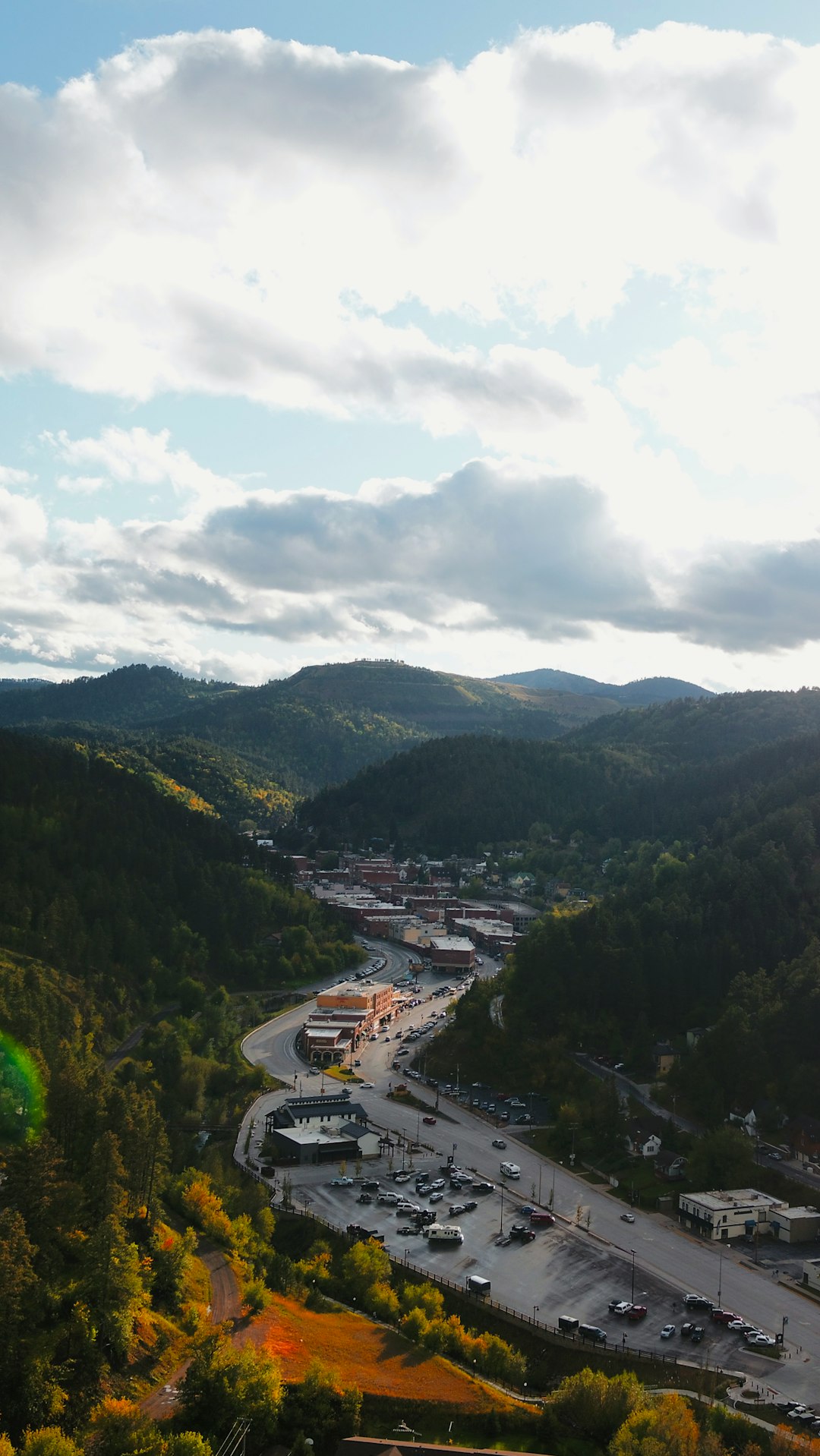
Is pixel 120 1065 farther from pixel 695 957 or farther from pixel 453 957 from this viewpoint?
pixel 453 957

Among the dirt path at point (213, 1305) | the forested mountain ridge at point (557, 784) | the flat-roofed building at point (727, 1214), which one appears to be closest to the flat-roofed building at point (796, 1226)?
the flat-roofed building at point (727, 1214)

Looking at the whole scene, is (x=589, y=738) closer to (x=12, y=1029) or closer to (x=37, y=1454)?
(x=12, y=1029)

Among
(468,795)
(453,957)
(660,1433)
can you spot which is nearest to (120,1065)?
(660,1433)

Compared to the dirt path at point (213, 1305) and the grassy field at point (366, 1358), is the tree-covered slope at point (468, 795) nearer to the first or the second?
the dirt path at point (213, 1305)

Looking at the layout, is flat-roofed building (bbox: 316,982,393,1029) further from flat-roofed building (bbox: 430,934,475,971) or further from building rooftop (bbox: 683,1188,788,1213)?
building rooftop (bbox: 683,1188,788,1213)

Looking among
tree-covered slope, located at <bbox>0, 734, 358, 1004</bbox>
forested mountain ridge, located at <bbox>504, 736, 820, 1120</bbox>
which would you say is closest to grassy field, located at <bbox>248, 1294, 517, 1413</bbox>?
forested mountain ridge, located at <bbox>504, 736, 820, 1120</bbox>

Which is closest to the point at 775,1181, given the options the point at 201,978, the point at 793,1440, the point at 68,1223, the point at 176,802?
the point at 793,1440
